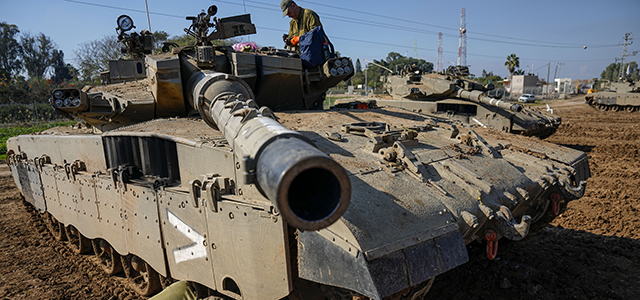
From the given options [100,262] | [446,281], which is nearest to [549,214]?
[446,281]

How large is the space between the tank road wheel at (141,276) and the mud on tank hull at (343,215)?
99 millimetres

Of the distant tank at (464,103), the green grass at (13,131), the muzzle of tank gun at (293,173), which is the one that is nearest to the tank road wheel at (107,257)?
the muzzle of tank gun at (293,173)

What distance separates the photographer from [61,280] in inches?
242

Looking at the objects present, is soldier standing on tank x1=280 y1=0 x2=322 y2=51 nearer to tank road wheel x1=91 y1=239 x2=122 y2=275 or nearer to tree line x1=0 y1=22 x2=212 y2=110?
tank road wheel x1=91 y1=239 x2=122 y2=275

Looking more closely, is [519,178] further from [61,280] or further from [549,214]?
[61,280]

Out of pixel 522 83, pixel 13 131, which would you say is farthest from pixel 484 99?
pixel 522 83

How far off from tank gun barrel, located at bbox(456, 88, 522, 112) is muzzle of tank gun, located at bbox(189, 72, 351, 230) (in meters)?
11.7

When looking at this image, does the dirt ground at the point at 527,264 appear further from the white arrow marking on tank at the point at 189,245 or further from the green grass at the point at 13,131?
the green grass at the point at 13,131

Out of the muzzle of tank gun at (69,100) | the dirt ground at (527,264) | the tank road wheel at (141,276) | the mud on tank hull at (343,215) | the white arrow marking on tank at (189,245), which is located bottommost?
the dirt ground at (527,264)

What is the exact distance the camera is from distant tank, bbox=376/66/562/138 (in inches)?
527

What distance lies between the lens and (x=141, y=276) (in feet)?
19.0

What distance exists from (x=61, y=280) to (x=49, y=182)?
1.96m

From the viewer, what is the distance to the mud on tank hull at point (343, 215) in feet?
9.65

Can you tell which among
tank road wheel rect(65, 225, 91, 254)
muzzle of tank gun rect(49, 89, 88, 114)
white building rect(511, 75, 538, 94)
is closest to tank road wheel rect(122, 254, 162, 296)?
tank road wheel rect(65, 225, 91, 254)
